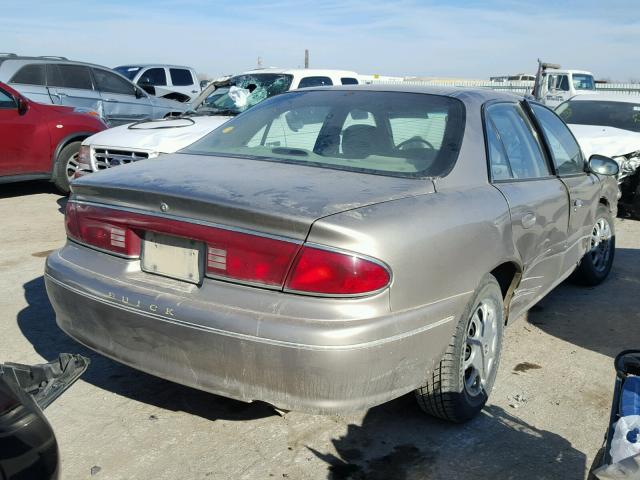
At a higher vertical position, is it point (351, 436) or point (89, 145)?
point (89, 145)

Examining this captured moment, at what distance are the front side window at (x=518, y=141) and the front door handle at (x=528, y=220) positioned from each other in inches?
9.4

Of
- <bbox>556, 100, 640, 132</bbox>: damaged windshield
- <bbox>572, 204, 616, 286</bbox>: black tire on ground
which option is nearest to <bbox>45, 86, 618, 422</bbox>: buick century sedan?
<bbox>572, 204, 616, 286</bbox>: black tire on ground

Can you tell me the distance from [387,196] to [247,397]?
986 millimetres

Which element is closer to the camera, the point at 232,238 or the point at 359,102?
the point at 232,238

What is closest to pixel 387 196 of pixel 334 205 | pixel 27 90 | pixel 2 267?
pixel 334 205

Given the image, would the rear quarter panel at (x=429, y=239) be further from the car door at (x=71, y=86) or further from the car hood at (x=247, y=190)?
the car door at (x=71, y=86)

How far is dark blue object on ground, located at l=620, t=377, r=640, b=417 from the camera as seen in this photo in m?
1.99

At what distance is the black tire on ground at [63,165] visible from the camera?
28.9 feet

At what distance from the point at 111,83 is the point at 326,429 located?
9.99 meters

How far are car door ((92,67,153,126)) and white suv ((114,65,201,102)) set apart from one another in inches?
178

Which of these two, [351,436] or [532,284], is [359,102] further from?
[351,436]

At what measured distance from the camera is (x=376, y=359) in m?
2.56

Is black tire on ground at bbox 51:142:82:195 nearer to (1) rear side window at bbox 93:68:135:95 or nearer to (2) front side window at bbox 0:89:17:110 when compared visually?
(2) front side window at bbox 0:89:17:110

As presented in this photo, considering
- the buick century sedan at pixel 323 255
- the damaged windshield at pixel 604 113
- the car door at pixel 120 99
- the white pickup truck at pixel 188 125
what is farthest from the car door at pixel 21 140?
the damaged windshield at pixel 604 113
